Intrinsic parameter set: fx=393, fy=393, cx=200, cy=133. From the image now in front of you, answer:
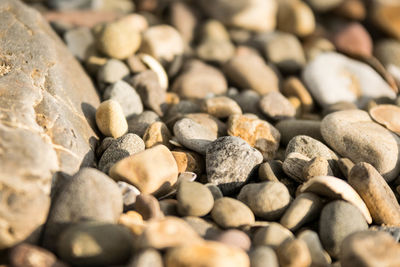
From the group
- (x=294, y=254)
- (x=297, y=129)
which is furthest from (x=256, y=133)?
(x=294, y=254)

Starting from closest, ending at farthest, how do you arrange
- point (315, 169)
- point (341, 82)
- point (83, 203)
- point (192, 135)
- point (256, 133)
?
point (83, 203)
point (315, 169)
point (192, 135)
point (256, 133)
point (341, 82)

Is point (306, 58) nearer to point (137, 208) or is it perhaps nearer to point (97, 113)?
point (97, 113)

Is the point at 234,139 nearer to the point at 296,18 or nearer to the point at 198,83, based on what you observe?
the point at 198,83

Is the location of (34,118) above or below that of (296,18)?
below

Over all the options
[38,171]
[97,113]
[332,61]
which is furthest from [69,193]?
[332,61]

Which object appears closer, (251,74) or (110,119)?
(110,119)

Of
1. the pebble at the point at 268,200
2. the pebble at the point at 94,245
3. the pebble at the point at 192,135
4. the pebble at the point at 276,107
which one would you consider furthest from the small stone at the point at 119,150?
the pebble at the point at 276,107
